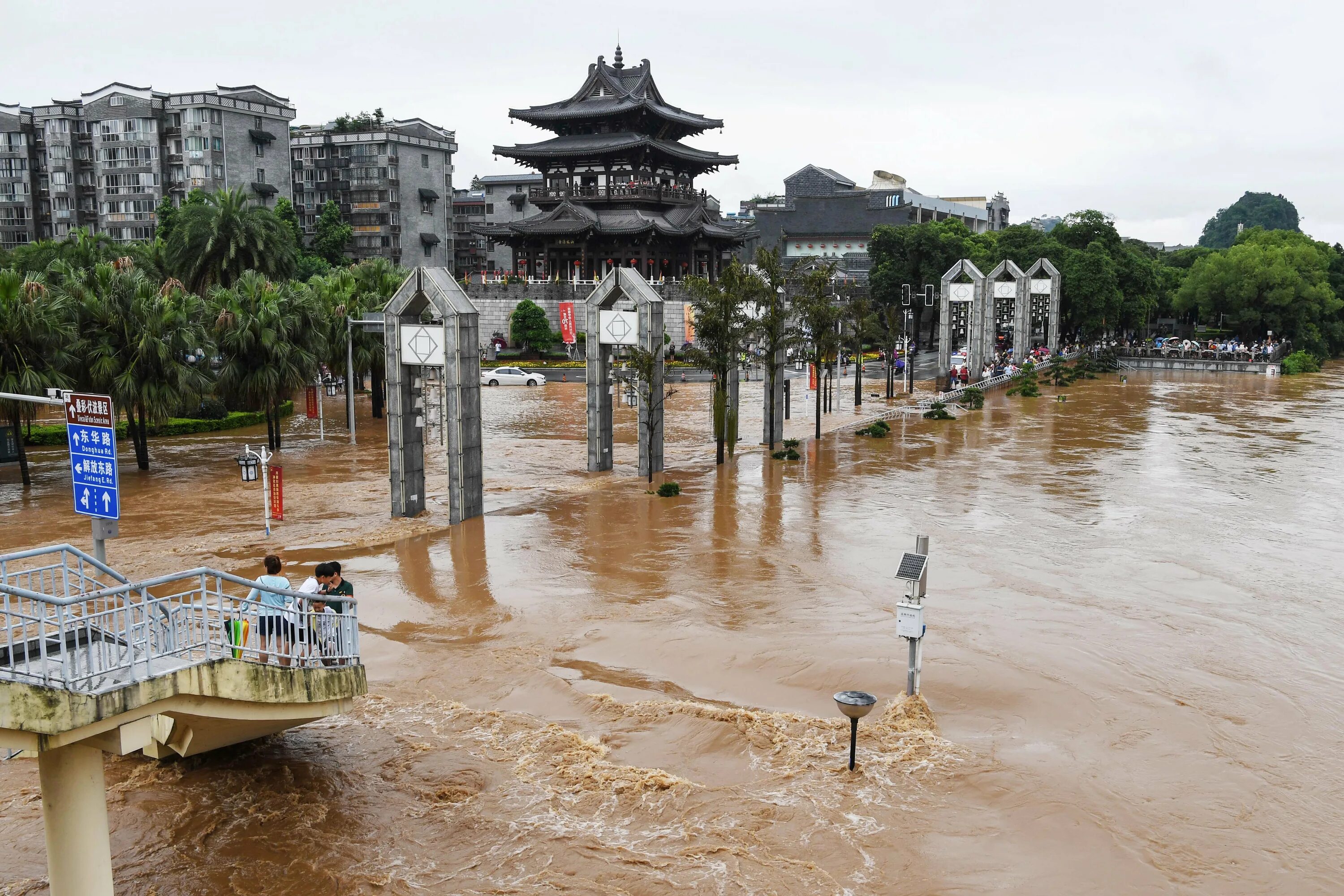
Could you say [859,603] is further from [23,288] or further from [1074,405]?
[1074,405]

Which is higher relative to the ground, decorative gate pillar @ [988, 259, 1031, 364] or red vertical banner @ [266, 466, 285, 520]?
decorative gate pillar @ [988, 259, 1031, 364]

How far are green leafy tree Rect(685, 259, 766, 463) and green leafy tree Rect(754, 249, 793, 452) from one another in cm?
30

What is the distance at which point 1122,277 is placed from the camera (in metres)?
80.6

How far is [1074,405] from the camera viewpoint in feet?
174

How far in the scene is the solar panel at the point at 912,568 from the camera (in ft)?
44.8

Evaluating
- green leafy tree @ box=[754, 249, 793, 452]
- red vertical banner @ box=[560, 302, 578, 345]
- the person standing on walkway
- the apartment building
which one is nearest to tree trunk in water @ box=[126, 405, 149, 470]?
green leafy tree @ box=[754, 249, 793, 452]

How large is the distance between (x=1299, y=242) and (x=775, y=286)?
76.6 metres

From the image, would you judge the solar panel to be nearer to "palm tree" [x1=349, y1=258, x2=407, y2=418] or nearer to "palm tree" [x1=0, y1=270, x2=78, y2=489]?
"palm tree" [x1=0, y1=270, x2=78, y2=489]

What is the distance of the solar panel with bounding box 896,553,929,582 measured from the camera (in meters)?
13.6

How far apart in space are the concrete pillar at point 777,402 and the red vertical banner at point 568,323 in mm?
32943

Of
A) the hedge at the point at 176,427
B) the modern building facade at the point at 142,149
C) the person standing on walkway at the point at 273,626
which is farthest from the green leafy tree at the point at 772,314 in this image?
A: the modern building facade at the point at 142,149

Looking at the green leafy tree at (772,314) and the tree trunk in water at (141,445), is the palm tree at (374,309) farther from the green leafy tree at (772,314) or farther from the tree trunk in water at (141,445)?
the green leafy tree at (772,314)

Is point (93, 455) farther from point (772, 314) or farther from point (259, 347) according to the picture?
point (772, 314)

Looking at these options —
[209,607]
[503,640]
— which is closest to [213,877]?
[209,607]
